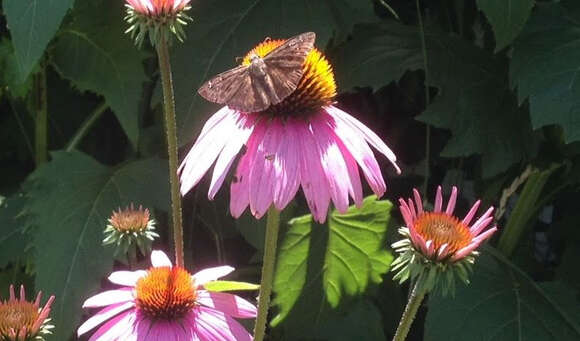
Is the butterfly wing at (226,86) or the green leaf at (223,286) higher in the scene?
the butterfly wing at (226,86)

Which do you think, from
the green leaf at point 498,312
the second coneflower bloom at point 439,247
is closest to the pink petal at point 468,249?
the second coneflower bloom at point 439,247

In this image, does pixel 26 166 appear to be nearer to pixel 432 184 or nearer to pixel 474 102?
pixel 432 184

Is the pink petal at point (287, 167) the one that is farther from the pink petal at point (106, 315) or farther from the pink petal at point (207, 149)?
the pink petal at point (106, 315)

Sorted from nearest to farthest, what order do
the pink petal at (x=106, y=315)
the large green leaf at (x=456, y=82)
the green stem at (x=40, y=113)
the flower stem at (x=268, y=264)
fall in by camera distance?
the flower stem at (x=268, y=264) → the pink petal at (x=106, y=315) → the large green leaf at (x=456, y=82) → the green stem at (x=40, y=113)

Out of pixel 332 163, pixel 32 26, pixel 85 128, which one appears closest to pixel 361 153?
pixel 332 163

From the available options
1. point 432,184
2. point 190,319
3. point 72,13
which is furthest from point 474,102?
point 190,319

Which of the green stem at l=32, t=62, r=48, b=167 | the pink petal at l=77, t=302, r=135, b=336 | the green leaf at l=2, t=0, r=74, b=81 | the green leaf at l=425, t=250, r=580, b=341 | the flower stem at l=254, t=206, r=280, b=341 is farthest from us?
the green stem at l=32, t=62, r=48, b=167

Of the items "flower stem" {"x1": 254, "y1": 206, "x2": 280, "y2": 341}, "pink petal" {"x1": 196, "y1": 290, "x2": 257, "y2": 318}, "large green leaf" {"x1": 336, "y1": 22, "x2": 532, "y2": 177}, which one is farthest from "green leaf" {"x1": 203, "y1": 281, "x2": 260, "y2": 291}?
"large green leaf" {"x1": 336, "y1": 22, "x2": 532, "y2": 177}

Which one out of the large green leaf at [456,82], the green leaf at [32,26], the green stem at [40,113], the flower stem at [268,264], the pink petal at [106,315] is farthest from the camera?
the green stem at [40,113]

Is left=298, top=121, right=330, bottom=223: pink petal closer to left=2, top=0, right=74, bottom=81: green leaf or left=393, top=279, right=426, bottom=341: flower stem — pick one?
left=393, top=279, right=426, bottom=341: flower stem
